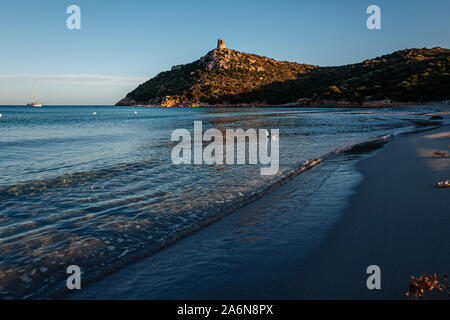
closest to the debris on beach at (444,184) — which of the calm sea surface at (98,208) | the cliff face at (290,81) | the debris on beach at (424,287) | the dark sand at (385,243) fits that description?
the dark sand at (385,243)

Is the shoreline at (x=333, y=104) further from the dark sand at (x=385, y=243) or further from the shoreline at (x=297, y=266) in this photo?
the shoreline at (x=297, y=266)

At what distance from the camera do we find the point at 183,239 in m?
5.50

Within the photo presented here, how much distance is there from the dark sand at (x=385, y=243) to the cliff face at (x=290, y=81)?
263 ft

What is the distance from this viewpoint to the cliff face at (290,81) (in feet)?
280

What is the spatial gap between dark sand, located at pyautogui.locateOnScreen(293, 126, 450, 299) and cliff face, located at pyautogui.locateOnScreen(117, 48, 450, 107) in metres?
80.2

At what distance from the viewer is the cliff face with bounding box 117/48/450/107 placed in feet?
280

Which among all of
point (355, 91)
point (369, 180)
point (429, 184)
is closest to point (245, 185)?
point (369, 180)

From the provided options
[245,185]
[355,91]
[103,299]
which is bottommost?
[103,299]

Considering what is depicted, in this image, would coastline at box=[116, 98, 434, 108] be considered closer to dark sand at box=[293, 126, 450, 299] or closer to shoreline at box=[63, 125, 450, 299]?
dark sand at box=[293, 126, 450, 299]

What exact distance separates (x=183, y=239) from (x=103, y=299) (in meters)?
1.91

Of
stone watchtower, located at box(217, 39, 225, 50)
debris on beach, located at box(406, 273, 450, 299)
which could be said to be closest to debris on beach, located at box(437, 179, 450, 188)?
debris on beach, located at box(406, 273, 450, 299)

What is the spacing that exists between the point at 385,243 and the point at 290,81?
476 ft

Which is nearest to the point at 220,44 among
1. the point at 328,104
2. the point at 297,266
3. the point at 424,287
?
the point at 328,104
